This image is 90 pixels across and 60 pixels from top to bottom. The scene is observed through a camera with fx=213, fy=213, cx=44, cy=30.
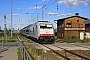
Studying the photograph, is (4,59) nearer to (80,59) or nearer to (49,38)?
(80,59)

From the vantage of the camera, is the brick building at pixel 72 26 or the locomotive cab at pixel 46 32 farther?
the brick building at pixel 72 26

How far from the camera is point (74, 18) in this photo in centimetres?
5809

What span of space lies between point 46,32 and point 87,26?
117 feet

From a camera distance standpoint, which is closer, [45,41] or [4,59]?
[4,59]

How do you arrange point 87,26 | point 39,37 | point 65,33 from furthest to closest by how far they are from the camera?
point 87,26, point 65,33, point 39,37

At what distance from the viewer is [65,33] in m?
57.0

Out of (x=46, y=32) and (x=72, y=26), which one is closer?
(x=46, y=32)

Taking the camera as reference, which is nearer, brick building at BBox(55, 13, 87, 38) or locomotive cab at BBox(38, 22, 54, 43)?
locomotive cab at BBox(38, 22, 54, 43)

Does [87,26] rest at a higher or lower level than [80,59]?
higher

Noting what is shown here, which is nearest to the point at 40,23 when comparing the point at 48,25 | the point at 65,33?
the point at 48,25

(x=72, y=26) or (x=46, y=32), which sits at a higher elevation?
(x=72, y=26)

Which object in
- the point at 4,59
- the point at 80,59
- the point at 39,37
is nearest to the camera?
the point at 4,59

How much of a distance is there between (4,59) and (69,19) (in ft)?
149

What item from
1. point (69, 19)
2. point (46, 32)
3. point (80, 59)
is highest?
point (69, 19)
